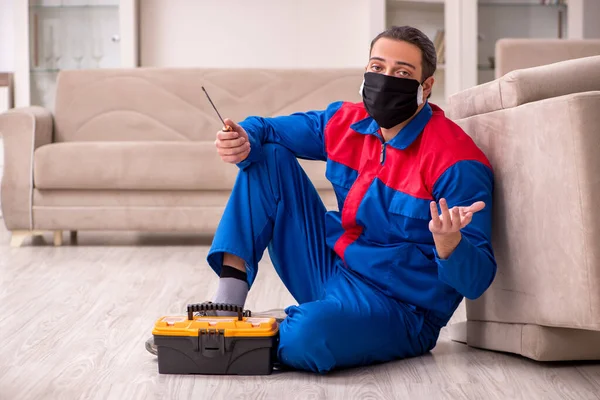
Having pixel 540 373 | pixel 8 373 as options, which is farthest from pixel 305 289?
pixel 8 373

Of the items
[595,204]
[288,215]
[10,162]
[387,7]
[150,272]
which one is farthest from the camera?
[387,7]

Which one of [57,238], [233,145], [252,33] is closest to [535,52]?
[252,33]

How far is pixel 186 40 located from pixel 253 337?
4.18m

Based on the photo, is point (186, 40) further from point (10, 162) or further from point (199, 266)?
point (199, 266)

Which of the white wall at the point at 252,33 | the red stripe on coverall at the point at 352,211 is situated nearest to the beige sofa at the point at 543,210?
the red stripe on coverall at the point at 352,211

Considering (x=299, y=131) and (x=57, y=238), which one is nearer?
(x=299, y=131)

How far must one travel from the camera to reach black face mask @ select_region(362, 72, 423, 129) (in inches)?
71.5

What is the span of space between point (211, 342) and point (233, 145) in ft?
1.43

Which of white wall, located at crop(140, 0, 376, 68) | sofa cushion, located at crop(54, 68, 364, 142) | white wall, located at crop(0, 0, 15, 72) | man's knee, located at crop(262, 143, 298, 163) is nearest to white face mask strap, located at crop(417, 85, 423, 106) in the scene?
man's knee, located at crop(262, 143, 298, 163)

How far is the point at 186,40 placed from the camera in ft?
18.5

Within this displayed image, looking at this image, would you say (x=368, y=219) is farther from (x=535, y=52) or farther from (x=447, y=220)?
(x=535, y=52)

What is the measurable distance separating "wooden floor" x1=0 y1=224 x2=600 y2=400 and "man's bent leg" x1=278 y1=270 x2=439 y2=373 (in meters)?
0.03

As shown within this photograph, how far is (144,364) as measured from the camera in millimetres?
1891

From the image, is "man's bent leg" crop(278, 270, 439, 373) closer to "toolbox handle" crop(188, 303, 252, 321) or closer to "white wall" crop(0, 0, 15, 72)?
"toolbox handle" crop(188, 303, 252, 321)
